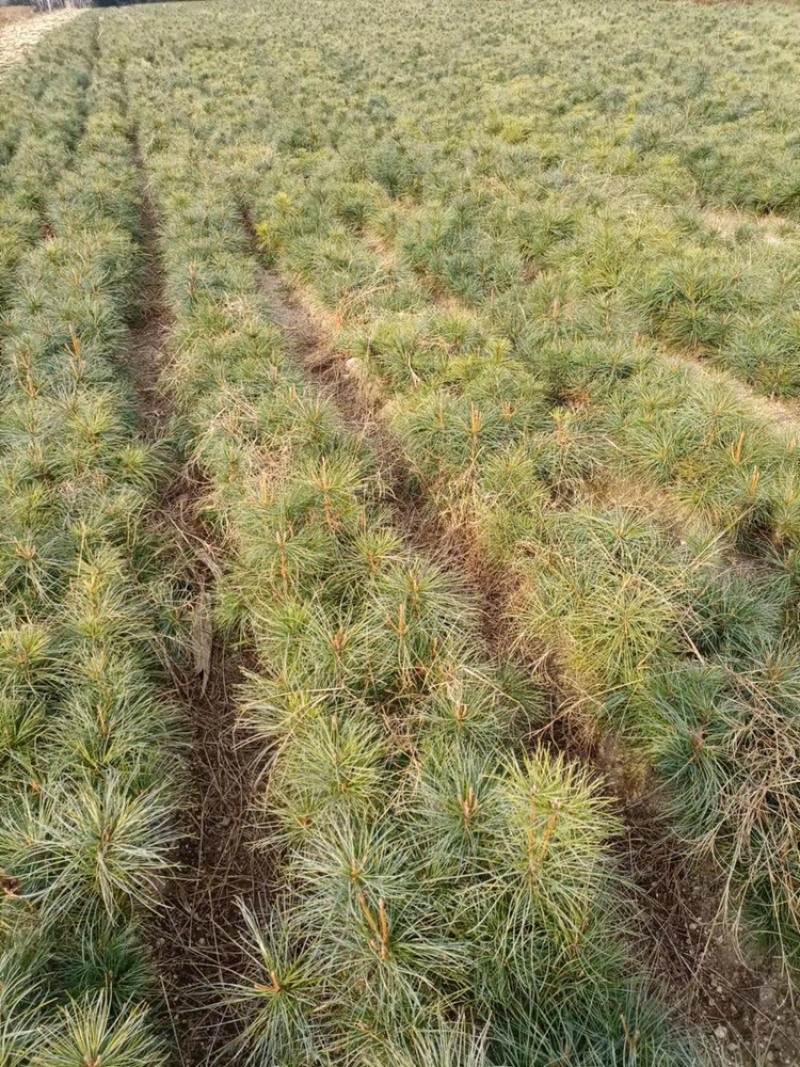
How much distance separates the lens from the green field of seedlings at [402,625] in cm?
189

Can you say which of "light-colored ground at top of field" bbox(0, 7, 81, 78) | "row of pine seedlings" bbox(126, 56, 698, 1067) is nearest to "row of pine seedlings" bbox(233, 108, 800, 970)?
"row of pine seedlings" bbox(126, 56, 698, 1067)

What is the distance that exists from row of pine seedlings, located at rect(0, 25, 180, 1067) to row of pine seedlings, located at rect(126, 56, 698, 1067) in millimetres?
417

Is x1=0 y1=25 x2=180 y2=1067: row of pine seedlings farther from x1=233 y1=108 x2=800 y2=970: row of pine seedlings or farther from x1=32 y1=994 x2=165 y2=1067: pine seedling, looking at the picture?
x1=233 y1=108 x2=800 y2=970: row of pine seedlings

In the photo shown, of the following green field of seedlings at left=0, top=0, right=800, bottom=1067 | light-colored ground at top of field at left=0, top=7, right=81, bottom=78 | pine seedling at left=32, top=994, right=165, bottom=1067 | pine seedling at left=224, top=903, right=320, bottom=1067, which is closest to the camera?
pine seedling at left=32, top=994, right=165, bottom=1067

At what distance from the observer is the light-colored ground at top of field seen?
64.3 feet

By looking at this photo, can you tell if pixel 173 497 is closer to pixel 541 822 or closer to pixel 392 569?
pixel 392 569

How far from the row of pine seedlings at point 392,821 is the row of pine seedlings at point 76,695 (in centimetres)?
42

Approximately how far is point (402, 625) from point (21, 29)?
3661 cm

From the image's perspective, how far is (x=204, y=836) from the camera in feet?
8.51

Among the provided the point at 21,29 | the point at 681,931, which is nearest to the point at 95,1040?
the point at 681,931

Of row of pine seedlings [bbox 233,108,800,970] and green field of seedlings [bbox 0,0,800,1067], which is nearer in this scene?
green field of seedlings [bbox 0,0,800,1067]

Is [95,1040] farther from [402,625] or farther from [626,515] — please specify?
[626,515]

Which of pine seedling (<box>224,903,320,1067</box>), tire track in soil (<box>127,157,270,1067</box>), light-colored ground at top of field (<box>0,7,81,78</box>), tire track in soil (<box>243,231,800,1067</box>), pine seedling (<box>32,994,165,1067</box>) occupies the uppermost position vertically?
light-colored ground at top of field (<box>0,7,81,78</box>)

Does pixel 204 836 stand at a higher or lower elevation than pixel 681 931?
higher
